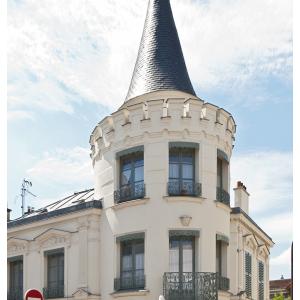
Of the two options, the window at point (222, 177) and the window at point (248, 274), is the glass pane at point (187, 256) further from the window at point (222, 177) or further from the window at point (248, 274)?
the window at point (248, 274)

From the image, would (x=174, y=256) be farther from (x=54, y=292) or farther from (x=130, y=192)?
(x=54, y=292)

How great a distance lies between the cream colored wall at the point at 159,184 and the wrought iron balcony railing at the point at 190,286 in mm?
297

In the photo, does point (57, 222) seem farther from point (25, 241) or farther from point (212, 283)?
point (212, 283)

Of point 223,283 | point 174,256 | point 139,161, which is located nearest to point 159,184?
point 139,161

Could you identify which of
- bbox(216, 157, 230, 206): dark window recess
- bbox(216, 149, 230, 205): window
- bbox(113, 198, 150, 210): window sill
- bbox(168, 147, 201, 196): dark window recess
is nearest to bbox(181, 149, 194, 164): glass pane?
bbox(168, 147, 201, 196): dark window recess

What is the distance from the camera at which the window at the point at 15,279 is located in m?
26.7

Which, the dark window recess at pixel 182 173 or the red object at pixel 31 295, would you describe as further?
the dark window recess at pixel 182 173

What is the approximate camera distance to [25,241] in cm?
2636

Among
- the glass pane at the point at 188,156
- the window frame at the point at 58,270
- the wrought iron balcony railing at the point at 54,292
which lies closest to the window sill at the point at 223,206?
the glass pane at the point at 188,156

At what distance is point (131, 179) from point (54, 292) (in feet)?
19.6

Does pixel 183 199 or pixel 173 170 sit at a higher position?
pixel 173 170

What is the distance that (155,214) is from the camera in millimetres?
21953
